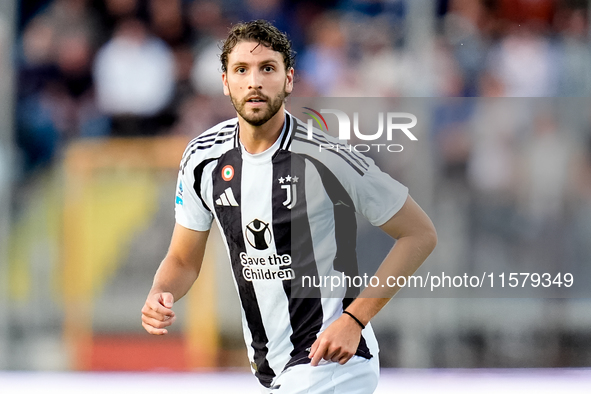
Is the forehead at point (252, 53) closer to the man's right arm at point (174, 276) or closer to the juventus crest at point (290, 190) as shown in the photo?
the juventus crest at point (290, 190)

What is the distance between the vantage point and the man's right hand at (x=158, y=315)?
287 cm

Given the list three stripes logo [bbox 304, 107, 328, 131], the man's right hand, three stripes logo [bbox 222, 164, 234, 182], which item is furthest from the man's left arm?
three stripes logo [bbox 304, 107, 328, 131]

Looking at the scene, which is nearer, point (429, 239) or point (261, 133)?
point (429, 239)

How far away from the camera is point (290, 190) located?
3.25 meters

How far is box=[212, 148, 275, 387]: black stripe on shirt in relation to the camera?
328 cm

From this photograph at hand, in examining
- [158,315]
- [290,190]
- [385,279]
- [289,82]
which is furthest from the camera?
[289,82]

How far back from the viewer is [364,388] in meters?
3.19

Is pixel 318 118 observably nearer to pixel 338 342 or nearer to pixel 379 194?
pixel 379 194

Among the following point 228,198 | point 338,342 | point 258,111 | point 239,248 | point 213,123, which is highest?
point 258,111

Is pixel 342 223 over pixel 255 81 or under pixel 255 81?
under

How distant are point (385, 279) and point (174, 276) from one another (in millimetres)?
901

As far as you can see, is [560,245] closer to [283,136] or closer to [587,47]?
[587,47]

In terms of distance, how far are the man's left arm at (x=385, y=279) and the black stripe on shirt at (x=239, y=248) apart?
1.06ft

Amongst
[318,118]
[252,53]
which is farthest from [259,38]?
[318,118]
